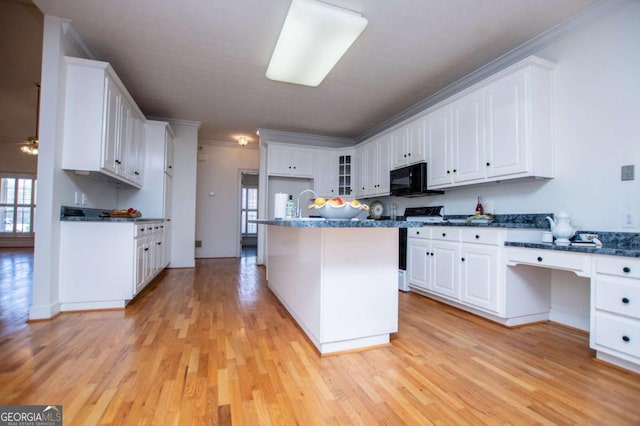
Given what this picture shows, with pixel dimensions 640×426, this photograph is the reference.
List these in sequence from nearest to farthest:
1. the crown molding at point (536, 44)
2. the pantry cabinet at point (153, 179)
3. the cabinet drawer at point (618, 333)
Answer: the cabinet drawer at point (618, 333), the crown molding at point (536, 44), the pantry cabinet at point (153, 179)

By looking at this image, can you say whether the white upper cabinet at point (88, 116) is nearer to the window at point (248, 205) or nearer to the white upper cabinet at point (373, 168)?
the white upper cabinet at point (373, 168)

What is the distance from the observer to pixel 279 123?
517 cm

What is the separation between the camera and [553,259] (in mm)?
2146

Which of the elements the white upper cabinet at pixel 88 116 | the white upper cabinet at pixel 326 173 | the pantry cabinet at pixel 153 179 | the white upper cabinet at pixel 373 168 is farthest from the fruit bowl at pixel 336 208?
the white upper cabinet at pixel 326 173

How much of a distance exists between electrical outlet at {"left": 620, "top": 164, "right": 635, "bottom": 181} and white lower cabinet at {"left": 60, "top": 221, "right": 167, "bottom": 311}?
4.31 metres

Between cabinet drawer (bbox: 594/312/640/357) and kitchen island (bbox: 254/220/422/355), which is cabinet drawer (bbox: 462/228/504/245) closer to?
cabinet drawer (bbox: 594/312/640/357)

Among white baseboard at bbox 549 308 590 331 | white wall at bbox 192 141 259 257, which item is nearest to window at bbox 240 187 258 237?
white wall at bbox 192 141 259 257

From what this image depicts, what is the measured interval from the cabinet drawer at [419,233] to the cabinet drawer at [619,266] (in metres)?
1.58

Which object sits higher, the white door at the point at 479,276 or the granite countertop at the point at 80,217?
the granite countertop at the point at 80,217

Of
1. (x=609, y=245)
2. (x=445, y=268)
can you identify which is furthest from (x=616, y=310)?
(x=445, y=268)

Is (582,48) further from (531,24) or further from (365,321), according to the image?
(365,321)

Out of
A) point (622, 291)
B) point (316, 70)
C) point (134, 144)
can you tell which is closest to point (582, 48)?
point (622, 291)

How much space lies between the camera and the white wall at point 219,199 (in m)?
6.52

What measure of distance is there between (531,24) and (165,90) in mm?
4236
